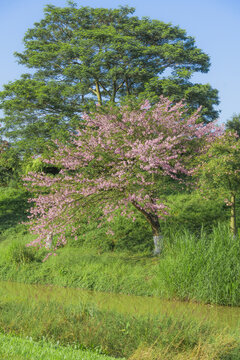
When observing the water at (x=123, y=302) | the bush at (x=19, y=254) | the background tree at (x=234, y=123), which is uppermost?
the background tree at (x=234, y=123)

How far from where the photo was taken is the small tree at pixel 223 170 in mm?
12055

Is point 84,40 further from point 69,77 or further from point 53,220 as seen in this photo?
point 53,220

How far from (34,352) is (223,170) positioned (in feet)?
28.1

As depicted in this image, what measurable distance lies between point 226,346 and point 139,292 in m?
5.60

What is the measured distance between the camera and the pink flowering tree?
12.0 meters

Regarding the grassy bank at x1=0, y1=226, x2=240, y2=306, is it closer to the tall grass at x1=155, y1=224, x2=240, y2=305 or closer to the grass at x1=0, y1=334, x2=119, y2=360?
the tall grass at x1=155, y1=224, x2=240, y2=305

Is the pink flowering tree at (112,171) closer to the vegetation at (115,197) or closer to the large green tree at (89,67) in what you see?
the vegetation at (115,197)

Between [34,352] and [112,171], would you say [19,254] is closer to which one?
[112,171]

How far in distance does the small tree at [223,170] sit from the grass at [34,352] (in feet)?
25.3

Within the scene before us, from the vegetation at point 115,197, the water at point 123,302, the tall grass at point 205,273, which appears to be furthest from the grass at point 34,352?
the tall grass at point 205,273

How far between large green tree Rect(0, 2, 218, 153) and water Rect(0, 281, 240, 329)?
1106cm

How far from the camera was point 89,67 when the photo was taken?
22.7 metres

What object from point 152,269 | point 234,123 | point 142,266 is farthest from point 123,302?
point 234,123

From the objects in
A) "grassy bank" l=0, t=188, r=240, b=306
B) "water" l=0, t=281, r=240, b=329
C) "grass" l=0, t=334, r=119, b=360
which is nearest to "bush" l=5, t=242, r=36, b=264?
"grassy bank" l=0, t=188, r=240, b=306
